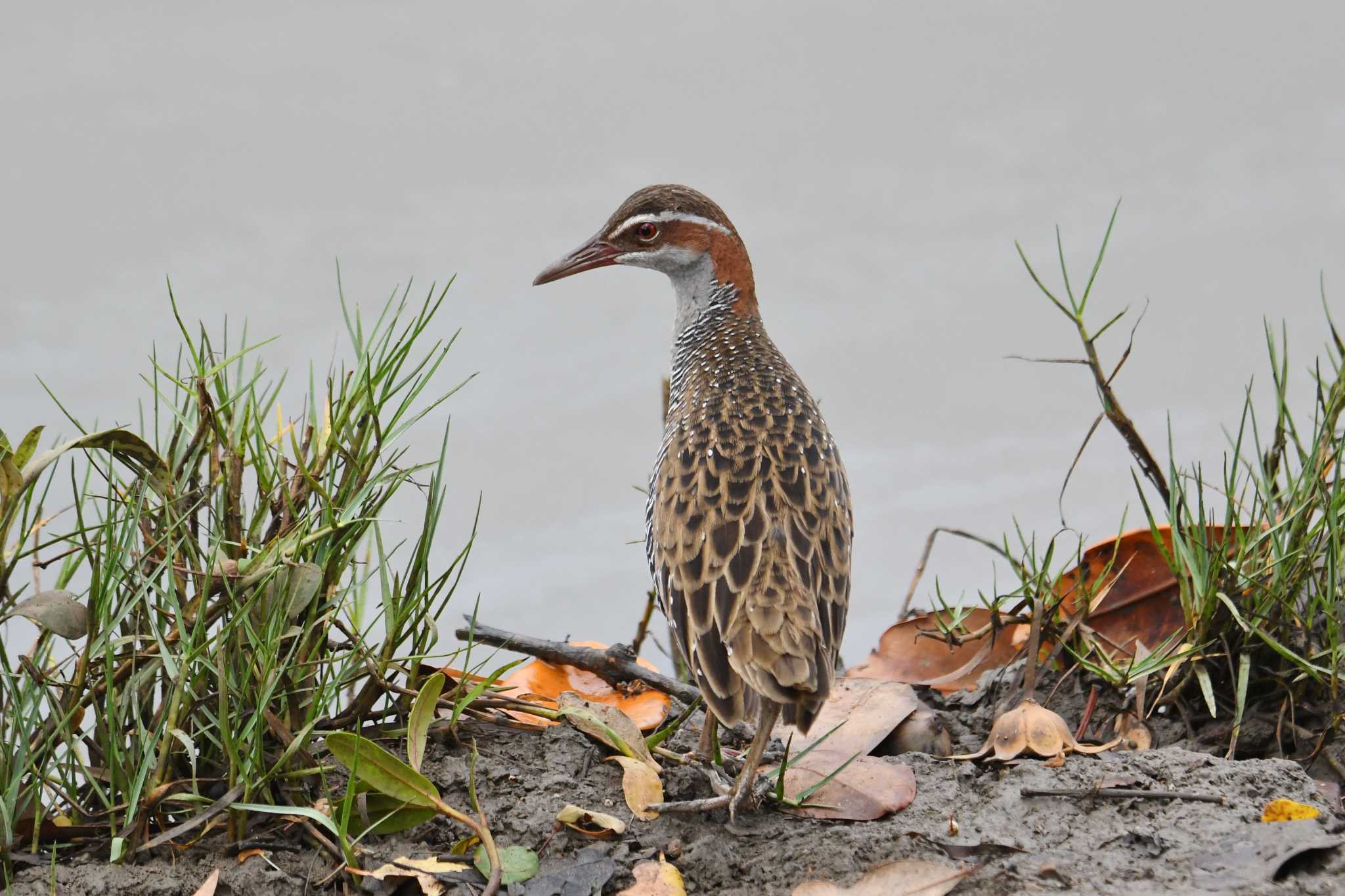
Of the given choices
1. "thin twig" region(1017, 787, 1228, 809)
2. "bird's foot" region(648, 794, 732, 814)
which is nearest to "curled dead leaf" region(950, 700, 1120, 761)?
"thin twig" region(1017, 787, 1228, 809)

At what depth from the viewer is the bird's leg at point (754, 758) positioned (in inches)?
179

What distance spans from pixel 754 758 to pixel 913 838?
546 millimetres

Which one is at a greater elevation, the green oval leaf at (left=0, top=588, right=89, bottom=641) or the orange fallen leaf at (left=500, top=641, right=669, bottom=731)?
the green oval leaf at (left=0, top=588, right=89, bottom=641)

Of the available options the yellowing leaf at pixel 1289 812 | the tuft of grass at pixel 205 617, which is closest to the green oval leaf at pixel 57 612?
the tuft of grass at pixel 205 617

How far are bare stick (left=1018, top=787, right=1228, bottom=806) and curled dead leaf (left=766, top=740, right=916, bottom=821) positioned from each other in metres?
0.43

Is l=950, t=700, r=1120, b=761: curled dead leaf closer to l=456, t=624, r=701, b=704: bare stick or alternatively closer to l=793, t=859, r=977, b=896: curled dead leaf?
l=793, t=859, r=977, b=896: curled dead leaf

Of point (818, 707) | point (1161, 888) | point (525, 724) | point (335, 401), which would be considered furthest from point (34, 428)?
point (1161, 888)

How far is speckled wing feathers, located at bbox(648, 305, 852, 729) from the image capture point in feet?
15.1

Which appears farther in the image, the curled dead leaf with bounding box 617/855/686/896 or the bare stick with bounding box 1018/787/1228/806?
the bare stick with bounding box 1018/787/1228/806

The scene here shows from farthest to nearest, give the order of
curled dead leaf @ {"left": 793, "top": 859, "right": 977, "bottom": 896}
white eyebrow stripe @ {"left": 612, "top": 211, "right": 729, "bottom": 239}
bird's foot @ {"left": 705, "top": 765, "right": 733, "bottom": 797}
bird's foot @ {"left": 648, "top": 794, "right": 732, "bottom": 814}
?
white eyebrow stripe @ {"left": 612, "top": 211, "right": 729, "bottom": 239} < bird's foot @ {"left": 705, "top": 765, "right": 733, "bottom": 797} < bird's foot @ {"left": 648, "top": 794, "right": 732, "bottom": 814} < curled dead leaf @ {"left": 793, "top": 859, "right": 977, "bottom": 896}

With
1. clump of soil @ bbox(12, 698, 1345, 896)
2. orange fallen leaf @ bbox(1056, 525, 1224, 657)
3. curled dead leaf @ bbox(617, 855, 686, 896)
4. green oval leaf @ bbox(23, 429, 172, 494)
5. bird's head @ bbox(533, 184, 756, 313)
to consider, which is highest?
bird's head @ bbox(533, 184, 756, 313)

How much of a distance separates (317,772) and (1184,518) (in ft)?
11.6

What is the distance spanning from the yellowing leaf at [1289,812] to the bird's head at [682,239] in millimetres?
3370

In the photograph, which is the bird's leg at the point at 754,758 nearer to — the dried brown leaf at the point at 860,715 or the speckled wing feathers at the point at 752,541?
the speckled wing feathers at the point at 752,541
